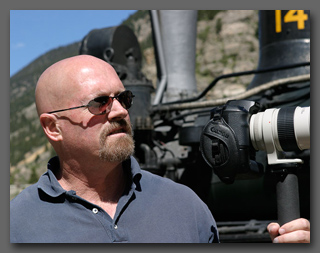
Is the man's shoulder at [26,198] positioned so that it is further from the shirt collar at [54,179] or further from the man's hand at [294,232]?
the man's hand at [294,232]

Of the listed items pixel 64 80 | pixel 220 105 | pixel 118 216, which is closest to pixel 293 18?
pixel 220 105

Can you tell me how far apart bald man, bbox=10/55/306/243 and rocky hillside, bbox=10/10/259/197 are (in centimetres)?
87

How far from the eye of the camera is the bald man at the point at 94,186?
1.81 meters

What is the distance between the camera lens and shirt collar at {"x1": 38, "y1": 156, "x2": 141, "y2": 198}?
6.03 ft

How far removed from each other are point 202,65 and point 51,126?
2043 cm

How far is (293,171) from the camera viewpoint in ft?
5.68

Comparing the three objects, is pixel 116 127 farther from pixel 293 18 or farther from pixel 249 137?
pixel 293 18

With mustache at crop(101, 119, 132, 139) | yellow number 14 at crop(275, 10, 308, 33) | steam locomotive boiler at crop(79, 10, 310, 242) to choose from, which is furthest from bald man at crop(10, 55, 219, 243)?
yellow number 14 at crop(275, 10, 308, 33)

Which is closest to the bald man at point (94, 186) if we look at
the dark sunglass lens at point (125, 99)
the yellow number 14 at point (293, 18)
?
the dark sunglass lens at point (125, 99)

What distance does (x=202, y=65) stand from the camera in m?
22.2

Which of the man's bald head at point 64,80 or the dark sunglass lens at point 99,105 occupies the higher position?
the man's bald head at point 64,80

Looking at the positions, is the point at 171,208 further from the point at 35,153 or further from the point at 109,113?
the point at 35,153

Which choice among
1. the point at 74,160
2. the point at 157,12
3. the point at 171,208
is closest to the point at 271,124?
the point at 171,208

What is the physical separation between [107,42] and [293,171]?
3.13 meters
